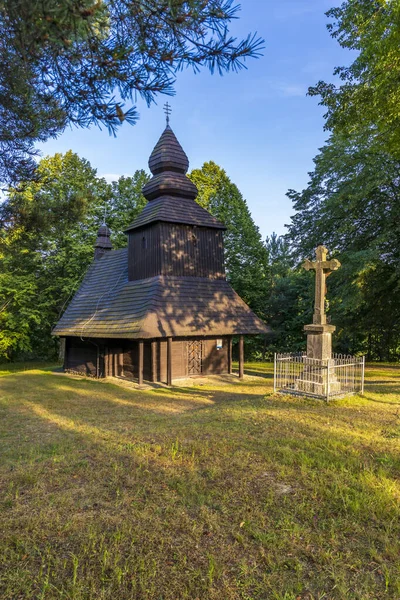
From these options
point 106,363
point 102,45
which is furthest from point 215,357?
point 102,45

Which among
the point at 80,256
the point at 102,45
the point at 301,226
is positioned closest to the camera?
the point at 102,45

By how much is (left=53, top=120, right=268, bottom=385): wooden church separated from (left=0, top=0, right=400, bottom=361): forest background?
4685 mm

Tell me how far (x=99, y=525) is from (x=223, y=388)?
462 inches

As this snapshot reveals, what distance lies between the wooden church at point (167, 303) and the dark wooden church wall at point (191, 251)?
4 cm

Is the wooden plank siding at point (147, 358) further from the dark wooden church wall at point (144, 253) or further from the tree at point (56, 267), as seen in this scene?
the tree at point (56, 267)

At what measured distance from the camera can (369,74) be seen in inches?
358

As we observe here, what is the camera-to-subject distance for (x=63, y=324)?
19.8 metres

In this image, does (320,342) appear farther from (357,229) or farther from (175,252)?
(357,229)

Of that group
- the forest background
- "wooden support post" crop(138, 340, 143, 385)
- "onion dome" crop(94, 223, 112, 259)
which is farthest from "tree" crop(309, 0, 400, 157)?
"onion dome" crop(94, 223, 112, 259)

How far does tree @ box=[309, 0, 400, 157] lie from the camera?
26.4 ft

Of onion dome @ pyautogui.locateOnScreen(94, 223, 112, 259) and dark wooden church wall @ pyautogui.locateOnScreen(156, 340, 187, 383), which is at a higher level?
onion dome @ pyautogui.locateOnScreen(94, 223, 112, 259)

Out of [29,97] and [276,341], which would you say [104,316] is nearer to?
[29,97]

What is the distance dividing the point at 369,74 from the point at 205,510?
1003cm

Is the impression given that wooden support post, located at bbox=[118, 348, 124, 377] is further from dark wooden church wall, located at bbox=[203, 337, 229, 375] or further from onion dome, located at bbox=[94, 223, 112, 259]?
onion dome, located at bbox=[94, 223, 112, 259]
